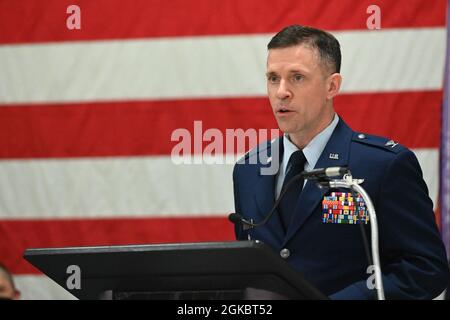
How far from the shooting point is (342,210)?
A: 6.91 ft

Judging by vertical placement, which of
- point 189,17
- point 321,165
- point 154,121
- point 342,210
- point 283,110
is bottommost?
point 342,210

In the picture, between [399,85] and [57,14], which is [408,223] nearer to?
[399,85]

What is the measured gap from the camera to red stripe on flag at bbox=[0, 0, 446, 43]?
9.96 ft

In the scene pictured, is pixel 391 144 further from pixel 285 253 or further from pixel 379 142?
pixel 285 253

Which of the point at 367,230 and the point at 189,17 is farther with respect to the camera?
the point at 189,17

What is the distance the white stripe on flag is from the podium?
182 cm

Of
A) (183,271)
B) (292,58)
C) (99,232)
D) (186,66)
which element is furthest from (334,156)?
(99,232)

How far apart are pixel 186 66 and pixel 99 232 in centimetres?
80

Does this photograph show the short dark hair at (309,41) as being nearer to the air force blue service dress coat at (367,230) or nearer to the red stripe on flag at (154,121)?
the air force blue service dress coat at (367,230)

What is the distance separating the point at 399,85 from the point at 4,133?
67.2 inches

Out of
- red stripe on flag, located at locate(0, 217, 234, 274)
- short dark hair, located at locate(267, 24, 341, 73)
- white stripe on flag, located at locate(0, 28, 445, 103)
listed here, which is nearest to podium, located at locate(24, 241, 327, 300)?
short dark hair, located at locate(267, 24, 341, 73)

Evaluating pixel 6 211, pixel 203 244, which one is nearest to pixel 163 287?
pixel 203 244

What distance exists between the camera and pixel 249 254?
128cm

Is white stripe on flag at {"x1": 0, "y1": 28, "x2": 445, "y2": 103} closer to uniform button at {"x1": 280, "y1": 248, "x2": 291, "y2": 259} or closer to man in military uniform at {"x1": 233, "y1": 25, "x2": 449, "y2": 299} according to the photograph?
man in military uniform at {"x1": 233, "y1": 25, "x2": 449, "y2": 299}
